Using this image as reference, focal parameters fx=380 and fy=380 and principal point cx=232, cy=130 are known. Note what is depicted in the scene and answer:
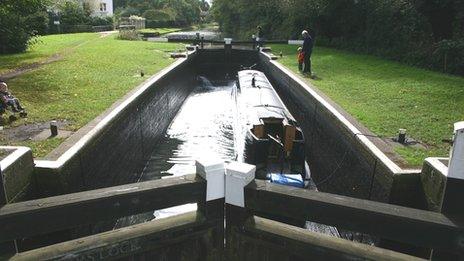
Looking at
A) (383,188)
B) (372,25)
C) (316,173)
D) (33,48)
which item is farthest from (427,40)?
(33,48)

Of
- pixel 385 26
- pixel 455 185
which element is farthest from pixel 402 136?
pixel 385 26

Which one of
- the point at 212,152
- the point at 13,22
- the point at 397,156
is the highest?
the point at 13,22

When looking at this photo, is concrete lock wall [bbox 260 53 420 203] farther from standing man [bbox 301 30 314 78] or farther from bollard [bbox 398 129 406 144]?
standing man [bbox 301 30 314 78]

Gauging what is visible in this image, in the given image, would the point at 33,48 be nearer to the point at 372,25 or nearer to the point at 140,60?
the point at 140,60

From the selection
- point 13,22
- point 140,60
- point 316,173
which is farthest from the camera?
point 13,22

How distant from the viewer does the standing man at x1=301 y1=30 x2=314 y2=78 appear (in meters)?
13.9

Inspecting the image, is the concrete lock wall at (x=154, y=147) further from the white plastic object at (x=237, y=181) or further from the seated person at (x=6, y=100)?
the white plastic object at (x=237, y=181)

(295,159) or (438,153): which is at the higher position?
(438,153)

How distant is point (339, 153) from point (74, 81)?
8.10m

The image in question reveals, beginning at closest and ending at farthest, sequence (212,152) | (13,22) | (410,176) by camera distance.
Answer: (410,176) → (212,152) → (13,22)

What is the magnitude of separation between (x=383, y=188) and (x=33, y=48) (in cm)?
2000

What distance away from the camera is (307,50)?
559 inches

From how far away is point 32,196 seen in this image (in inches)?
198

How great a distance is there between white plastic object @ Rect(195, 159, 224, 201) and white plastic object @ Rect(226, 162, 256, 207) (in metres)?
0.07
